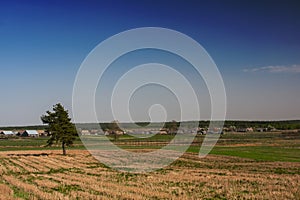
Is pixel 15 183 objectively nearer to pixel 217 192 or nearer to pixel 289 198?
pixel 217 192

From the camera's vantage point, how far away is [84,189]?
91.5ft

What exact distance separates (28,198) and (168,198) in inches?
307

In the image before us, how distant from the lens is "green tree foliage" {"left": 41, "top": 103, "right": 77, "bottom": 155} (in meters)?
74.2

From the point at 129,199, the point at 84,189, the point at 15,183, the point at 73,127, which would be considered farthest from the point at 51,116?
the point at 129,199

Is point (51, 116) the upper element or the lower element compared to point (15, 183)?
upper

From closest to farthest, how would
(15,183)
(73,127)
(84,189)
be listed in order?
1. (84,189)
2. (15,183)
3. (73,127)

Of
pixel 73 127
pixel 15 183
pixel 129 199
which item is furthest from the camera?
pixel 73 127

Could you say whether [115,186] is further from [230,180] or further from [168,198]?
[230,180]

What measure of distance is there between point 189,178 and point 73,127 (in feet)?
143

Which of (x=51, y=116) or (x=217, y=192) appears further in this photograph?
(x=51, y=116)

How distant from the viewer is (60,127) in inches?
2926

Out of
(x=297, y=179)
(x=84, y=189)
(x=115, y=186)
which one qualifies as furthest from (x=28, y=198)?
(x=297, y=179)

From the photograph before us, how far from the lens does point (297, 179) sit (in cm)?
3422

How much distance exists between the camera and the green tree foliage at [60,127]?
243 feet
